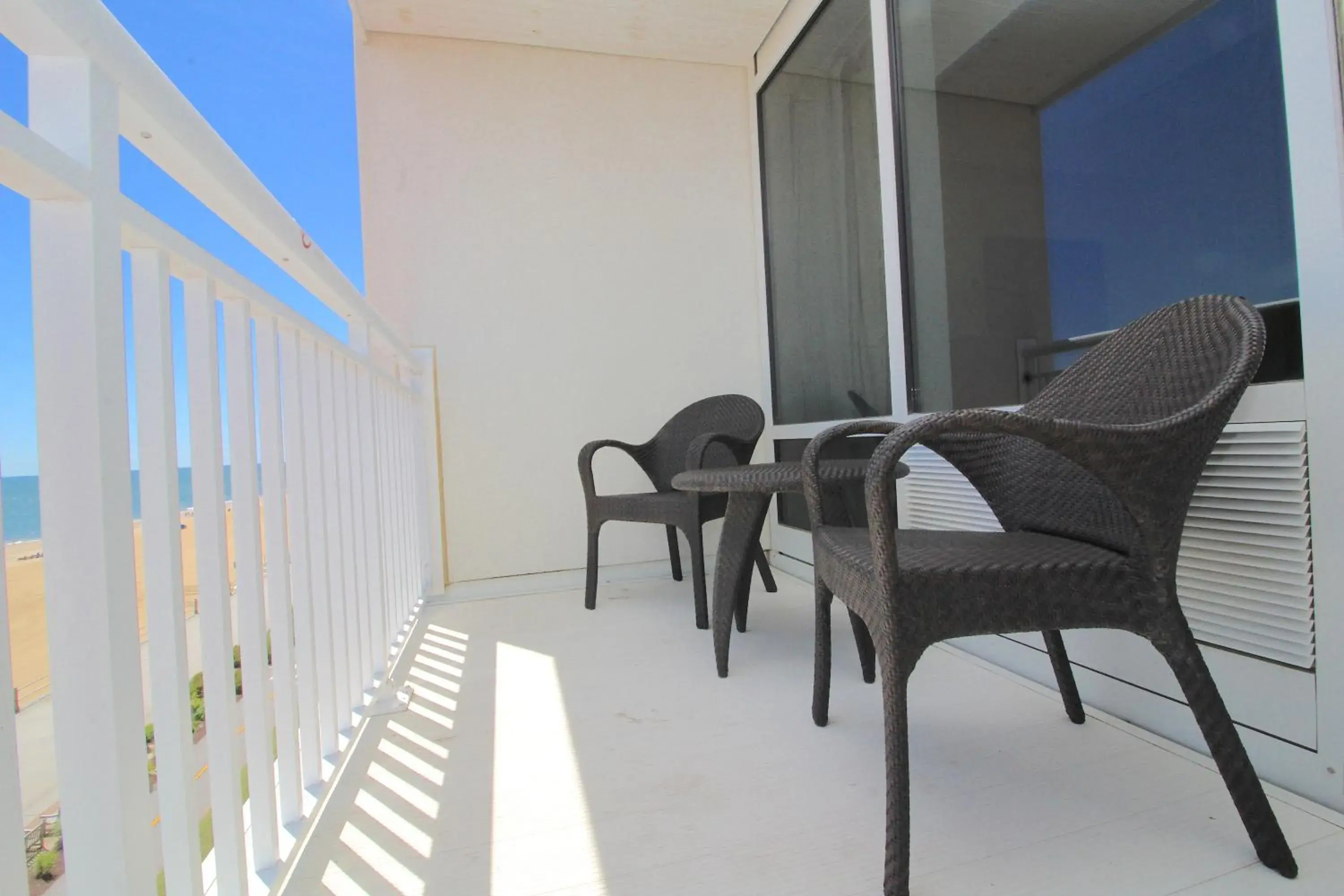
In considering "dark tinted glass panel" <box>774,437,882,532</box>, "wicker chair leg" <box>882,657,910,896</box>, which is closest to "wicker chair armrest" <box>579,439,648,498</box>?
"dark tinted glass panel" <box>774,437,882,532</box>

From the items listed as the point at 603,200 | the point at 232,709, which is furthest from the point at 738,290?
the point at 232,709

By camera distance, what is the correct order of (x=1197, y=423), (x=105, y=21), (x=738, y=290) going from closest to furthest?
(x=105, y=21)
(x=1197, y=423)
(x=738, y=290)

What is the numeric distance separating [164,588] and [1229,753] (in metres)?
1.41

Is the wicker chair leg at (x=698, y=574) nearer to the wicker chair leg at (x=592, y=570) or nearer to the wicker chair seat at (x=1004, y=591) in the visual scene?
the wicker chair leg at (x=592, y=570)

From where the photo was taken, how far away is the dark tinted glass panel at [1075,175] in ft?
4.02

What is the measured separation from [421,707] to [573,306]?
2150 millimetres

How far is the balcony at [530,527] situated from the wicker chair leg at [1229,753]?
4cm

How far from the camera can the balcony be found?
0.58 metres

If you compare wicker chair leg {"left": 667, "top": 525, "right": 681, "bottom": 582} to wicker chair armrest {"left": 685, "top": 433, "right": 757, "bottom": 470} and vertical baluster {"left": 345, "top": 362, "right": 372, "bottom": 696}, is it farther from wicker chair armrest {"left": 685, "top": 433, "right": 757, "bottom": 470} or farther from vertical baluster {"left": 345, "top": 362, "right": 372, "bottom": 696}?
vertical baluster {"left": 345, "top": 362, "right": 372, "bottom": 696}

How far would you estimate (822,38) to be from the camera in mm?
2898

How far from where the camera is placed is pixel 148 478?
27.8 inches

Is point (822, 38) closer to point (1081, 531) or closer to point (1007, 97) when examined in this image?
point (1007, 97)

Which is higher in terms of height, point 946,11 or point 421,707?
point 946,11

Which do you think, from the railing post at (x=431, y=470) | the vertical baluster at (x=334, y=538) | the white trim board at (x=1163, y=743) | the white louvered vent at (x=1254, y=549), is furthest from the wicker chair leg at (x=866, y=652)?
the railing post at (x=431, y=470)
